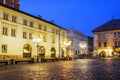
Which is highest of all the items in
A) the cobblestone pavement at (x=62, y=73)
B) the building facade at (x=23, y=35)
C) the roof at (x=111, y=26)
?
the roof at (x=111, y=26)

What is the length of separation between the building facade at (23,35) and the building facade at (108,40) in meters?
25.6

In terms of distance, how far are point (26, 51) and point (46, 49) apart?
28.0 feet

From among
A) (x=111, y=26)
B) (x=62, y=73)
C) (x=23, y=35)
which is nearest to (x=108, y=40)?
(x=111, y=26)

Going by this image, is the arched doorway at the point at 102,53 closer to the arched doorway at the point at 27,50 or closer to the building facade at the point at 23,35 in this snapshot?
the building facade at the point at 23,35

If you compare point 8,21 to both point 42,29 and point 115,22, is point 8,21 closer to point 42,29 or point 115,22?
point 42,29

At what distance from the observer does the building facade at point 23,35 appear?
41278mm

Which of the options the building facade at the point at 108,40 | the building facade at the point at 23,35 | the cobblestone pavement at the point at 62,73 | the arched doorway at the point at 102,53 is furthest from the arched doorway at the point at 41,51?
the arched doorway at the point at 102,53

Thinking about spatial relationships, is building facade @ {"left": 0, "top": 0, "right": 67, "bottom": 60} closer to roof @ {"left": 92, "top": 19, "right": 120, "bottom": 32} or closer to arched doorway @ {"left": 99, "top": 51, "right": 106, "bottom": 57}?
arched doorway @ {"left": 99, "top": 51, "right": 106, "bottom": 57}

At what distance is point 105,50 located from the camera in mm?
81375

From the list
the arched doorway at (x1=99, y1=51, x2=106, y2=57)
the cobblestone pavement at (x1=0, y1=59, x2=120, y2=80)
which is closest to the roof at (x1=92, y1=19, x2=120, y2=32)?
the arched doorway at (x1=99, y1=51, x2=106, y2=57)

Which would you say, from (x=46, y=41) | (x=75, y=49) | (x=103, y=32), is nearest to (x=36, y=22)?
(x=46, y=41)

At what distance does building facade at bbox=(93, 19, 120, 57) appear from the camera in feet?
258

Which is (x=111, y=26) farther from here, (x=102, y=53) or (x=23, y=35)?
(x=23, y=35)

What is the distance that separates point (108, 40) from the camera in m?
80.9
